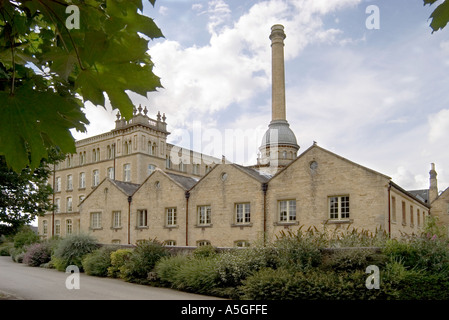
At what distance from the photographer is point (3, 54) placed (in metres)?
2.08

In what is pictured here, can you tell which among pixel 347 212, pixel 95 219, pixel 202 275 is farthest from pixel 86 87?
pixel 95 219

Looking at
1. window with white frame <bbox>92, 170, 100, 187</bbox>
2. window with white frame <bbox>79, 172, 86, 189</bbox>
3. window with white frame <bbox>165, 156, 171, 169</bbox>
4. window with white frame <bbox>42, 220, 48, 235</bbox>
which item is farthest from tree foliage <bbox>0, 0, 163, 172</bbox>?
window with white frame <bbox>42, 220, 48, 235</bbox>

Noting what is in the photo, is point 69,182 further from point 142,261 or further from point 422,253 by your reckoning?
point 422,253

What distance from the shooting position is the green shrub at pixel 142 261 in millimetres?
20953

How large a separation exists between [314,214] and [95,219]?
20951 millimetres

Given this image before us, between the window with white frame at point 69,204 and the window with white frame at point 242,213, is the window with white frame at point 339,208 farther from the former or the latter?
the window with white frame at point 69,204

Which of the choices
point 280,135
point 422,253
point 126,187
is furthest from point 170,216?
point 280,135

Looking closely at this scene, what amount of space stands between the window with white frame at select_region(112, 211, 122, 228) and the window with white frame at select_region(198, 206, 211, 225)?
8626 millimetres

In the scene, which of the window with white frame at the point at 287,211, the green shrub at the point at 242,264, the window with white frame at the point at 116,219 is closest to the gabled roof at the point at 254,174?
the window with white frame at the point at 287,211

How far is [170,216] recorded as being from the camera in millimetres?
31844

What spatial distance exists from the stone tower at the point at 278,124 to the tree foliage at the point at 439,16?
52424mm

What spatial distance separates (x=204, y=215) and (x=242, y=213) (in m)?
3.19

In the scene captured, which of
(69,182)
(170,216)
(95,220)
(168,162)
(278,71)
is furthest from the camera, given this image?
(69,182)
